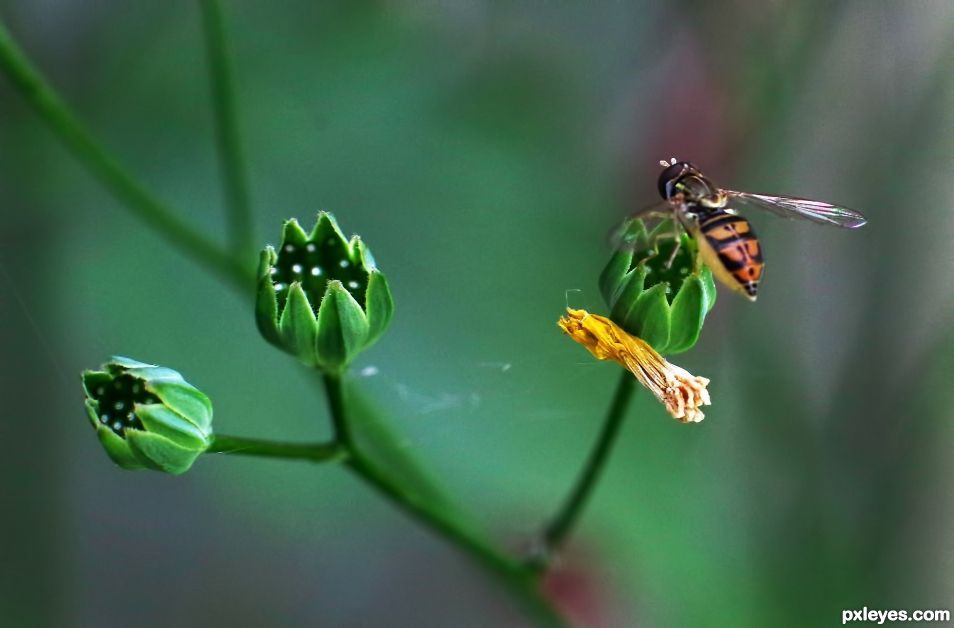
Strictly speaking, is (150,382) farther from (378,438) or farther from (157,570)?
(157,570)

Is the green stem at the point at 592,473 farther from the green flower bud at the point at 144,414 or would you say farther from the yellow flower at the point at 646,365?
the green flower bud at the point at 144,414

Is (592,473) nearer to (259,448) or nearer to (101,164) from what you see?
(259,448)

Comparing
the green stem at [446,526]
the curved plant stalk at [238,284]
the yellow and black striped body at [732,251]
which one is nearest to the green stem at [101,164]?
the curved plant stalk at [238,284]

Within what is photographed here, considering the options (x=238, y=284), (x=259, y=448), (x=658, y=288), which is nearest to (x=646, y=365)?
(x=658, y=288)

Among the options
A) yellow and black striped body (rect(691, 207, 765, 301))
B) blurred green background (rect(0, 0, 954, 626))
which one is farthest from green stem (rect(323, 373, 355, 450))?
blurred green background (rect(0, 0, 954, 626))

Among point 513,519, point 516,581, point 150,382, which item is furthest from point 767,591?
point 150,382

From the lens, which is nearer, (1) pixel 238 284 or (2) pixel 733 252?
(2) pixel 733 252
